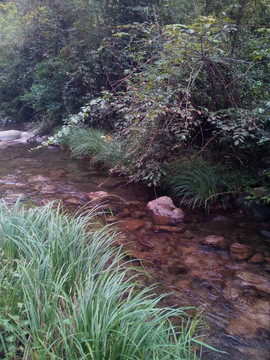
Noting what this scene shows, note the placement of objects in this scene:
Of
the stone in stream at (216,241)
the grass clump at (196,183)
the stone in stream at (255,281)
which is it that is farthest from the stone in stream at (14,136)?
the stone in stream at (255,281)

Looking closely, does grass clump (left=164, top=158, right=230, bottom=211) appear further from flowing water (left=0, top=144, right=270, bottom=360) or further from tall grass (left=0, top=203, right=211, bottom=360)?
tall grass (left=0, top=203, right=211, bottom=360)

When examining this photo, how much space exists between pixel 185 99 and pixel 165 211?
172 cm

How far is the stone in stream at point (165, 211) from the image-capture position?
4277mm

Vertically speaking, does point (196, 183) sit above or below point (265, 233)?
above

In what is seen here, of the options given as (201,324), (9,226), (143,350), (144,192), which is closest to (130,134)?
(144,192)

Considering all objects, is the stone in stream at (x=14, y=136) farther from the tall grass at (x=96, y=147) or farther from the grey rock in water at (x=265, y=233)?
the grey rock in water at (x=265, y=233)

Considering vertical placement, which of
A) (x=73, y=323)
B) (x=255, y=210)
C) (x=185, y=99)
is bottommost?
(x=255, y=210)

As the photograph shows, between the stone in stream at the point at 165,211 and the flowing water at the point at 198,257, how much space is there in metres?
0.13

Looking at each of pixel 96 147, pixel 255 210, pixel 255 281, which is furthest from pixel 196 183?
pixel 96 147

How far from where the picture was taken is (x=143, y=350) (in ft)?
4.65

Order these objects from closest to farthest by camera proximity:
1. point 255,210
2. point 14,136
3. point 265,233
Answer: point 265,233, point 255,210, point 14,136

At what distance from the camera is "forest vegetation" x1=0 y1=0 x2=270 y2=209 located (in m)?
4.17

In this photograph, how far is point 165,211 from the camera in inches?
176

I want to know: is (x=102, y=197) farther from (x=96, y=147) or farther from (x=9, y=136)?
(x=9, y=136)
